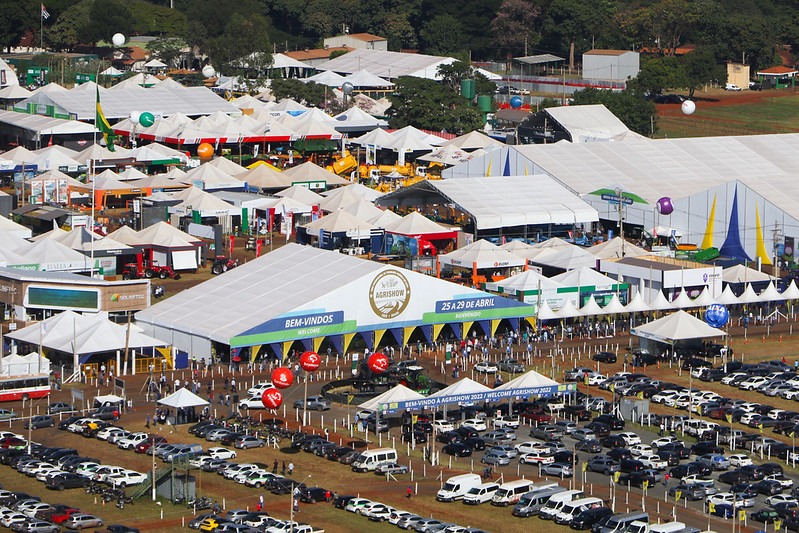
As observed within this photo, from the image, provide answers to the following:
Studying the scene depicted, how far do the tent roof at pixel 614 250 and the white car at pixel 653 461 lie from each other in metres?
36.6

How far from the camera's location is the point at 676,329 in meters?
87.6

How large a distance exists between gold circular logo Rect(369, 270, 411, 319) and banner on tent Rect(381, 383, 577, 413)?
41.3 ft

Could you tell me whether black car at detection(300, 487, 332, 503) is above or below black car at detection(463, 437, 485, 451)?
below

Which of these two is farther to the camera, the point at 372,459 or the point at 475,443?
the point at 475,443

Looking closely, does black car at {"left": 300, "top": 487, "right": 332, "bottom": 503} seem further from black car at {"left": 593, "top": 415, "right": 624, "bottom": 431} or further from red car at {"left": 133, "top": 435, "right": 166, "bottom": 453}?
black car at {"left": 593, "top": 415, "right": 624, "bottom": 431}

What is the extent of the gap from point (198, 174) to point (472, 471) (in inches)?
2719

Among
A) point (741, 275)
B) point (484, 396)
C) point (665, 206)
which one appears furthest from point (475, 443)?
point (665, 206)

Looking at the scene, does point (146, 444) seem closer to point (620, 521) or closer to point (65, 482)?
point (65, 482)

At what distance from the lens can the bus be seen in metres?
78.0

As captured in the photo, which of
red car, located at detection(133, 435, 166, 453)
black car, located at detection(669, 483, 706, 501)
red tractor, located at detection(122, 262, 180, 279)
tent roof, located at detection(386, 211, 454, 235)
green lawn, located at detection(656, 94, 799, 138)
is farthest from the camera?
green lawn, located at detection(656, 94, 799, 138)

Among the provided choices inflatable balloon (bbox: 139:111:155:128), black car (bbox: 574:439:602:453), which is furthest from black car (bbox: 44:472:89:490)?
inflatable balloon (bbox: 139:111:155:128)

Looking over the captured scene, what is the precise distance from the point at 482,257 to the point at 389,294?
1642 cm

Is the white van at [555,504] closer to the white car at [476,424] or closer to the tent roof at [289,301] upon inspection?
the white car at [476,424]

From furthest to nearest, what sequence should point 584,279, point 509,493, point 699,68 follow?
point 699,68
point 584,279
point 509,493
